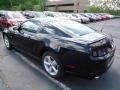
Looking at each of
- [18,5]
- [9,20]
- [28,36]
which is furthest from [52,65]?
[18,5]

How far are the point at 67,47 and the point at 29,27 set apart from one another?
2049 mm

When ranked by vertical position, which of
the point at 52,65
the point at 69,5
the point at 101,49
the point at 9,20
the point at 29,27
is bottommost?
the point at 69,5

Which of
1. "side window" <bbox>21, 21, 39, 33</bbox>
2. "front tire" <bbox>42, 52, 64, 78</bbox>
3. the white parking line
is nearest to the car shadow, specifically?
the white parking line

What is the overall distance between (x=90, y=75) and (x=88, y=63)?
12.6 inches

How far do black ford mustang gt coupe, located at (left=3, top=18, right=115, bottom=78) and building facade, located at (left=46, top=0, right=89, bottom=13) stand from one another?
265 ft

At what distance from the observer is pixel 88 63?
4.20 meters

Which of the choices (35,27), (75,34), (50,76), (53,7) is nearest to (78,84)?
(50,76)

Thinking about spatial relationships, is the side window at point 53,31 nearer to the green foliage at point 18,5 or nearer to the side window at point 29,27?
the side window at point 29,27

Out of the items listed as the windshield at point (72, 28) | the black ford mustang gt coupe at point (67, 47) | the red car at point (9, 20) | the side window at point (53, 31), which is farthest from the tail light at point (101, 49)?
the red car at point (9, 20)

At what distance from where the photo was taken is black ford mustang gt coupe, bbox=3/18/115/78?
427 centimetres

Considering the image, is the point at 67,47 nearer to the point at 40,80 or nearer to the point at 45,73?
the point at 40,80

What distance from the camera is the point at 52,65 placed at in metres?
5.04

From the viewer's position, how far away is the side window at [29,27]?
5.74 meters

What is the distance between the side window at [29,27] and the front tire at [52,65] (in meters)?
0.98
